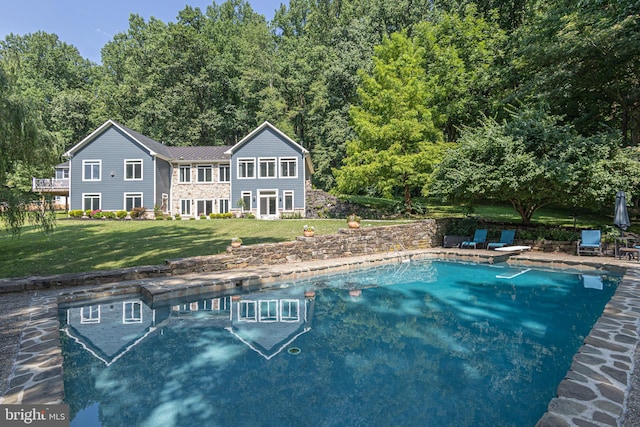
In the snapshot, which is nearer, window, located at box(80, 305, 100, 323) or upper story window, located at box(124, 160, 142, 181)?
window, located at box(80, 305, 100, 323)

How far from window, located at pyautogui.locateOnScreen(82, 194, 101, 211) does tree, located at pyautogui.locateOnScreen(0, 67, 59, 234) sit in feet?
66.1

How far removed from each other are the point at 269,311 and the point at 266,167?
849 inches

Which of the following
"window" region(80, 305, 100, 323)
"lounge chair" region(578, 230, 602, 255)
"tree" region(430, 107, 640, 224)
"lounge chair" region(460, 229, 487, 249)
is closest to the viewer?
"window" region(80, 305, 100, 323)

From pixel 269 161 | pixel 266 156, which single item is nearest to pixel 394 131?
pixel 269 161

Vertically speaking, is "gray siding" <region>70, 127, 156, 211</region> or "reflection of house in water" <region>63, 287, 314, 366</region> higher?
"gray siding" <region>70, 127, 156, 211</region>

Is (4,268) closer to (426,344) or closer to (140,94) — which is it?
(426,344)

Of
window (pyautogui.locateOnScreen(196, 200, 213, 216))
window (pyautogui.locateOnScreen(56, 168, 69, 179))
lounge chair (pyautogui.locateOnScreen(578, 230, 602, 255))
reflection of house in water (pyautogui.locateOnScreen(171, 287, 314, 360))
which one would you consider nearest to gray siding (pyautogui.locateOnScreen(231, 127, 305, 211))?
window (pyautogui.locateOnScreen(196, 200, 213, 216))

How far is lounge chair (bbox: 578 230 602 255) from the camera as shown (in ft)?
40.8

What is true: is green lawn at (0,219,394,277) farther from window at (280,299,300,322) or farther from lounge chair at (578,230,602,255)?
lounge chair at (578,230,602,255)

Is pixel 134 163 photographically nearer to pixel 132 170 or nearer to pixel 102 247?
pixel 132 170

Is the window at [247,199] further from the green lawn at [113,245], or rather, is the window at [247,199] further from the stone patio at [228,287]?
the stone patio at [228,287]

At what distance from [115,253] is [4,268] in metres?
2.88

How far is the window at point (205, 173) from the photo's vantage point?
2892 cm

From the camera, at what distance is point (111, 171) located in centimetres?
2708
